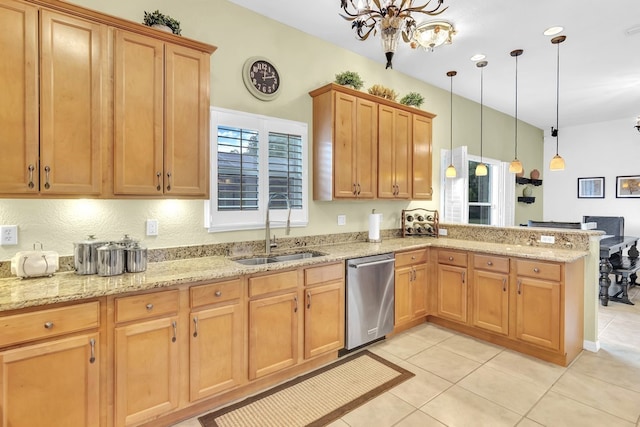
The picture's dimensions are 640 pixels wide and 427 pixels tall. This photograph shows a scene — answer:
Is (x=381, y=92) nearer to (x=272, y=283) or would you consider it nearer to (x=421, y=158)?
(x=421, y=158)

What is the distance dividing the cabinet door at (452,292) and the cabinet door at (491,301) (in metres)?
0.11

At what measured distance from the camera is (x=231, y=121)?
9.09ft

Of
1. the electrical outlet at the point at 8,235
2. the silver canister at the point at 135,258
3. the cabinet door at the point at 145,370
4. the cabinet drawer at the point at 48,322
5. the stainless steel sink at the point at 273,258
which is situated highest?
the electrical outlet at the point at 8,235

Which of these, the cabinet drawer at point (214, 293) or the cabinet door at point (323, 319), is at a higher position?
the cabinet drawer at point (214, 293)

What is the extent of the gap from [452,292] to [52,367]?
3.33m

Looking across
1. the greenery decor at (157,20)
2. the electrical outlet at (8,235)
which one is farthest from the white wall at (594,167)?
the electrical outlet at (8,235)

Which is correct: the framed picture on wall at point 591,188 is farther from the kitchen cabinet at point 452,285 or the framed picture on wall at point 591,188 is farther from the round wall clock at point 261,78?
the round wall clock at point 261,78

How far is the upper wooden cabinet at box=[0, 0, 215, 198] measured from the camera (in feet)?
5.71

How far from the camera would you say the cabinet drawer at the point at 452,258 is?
3.39m

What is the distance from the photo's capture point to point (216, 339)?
84.1 inches

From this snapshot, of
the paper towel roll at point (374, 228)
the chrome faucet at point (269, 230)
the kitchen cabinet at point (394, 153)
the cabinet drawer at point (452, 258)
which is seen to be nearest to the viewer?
the chrome faucet at point (269, 230)

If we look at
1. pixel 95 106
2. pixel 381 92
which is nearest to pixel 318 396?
pixel 95 106

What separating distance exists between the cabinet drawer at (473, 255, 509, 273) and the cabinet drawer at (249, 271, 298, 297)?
6.32ft

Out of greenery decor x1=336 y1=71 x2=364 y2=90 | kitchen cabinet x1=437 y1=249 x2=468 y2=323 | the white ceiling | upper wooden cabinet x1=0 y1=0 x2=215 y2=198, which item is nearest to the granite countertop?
kitchen cabinet x1=437 y1=249 x2=468 y2=323
